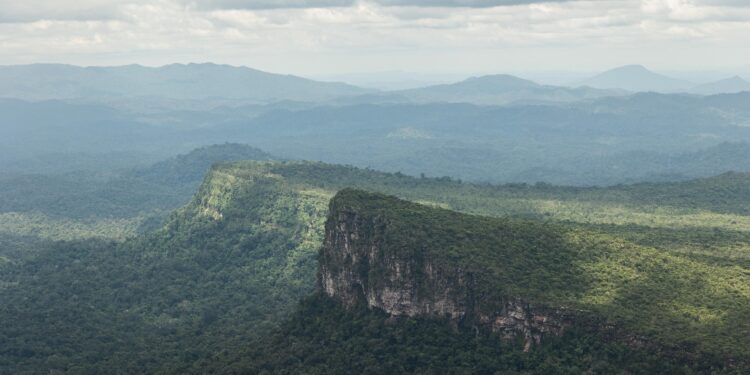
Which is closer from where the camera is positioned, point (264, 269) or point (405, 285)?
point (405, 285)

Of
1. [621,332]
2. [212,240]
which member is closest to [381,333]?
[621,332]

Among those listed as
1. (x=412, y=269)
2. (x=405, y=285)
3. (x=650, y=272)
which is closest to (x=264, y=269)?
(x=405, y=285)

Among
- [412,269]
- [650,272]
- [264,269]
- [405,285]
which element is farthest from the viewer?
[264,269]

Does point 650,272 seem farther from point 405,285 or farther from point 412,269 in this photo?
point 405,285

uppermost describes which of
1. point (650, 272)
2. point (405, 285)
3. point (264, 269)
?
point (650, 272)

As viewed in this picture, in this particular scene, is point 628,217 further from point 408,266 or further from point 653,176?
point 653,176

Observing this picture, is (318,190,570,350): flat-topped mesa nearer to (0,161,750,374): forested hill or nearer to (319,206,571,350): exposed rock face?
(319,206,571,350): exposed rock face
